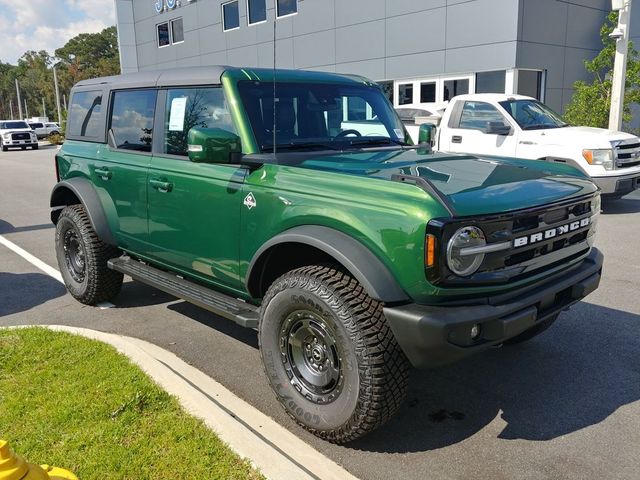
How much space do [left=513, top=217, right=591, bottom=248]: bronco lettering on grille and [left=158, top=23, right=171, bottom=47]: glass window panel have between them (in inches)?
1259

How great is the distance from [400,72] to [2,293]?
1743 centimetres

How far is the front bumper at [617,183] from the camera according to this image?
916cm

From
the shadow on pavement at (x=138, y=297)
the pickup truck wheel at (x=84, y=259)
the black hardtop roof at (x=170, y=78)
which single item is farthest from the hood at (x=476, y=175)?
the shadow on pavement at (x=138, y=297)

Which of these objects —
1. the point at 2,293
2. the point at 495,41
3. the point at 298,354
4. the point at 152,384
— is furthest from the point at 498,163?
the point at 495,41

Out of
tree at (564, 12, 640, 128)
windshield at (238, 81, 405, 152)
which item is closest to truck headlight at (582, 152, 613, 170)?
windshield at (238, 81, 405, 152)

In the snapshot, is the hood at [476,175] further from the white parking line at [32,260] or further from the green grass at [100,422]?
the white parking line at [32,260]

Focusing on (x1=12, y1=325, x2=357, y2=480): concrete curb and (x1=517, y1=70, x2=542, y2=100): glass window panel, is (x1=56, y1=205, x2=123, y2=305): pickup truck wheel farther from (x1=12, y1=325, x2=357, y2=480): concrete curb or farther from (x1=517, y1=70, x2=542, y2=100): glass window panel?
(x1=517, y1=70, x2=542, y2=100): glass window panel

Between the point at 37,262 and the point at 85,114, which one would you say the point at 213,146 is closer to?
the point at 85,114

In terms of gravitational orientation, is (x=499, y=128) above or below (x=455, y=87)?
below

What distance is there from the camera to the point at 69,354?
4.12 metres

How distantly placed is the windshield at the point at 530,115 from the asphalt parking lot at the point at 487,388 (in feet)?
14.2

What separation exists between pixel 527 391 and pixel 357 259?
172 cm

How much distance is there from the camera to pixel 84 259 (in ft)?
17.2

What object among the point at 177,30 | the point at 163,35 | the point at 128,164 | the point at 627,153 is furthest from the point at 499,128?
the point at 163,35
